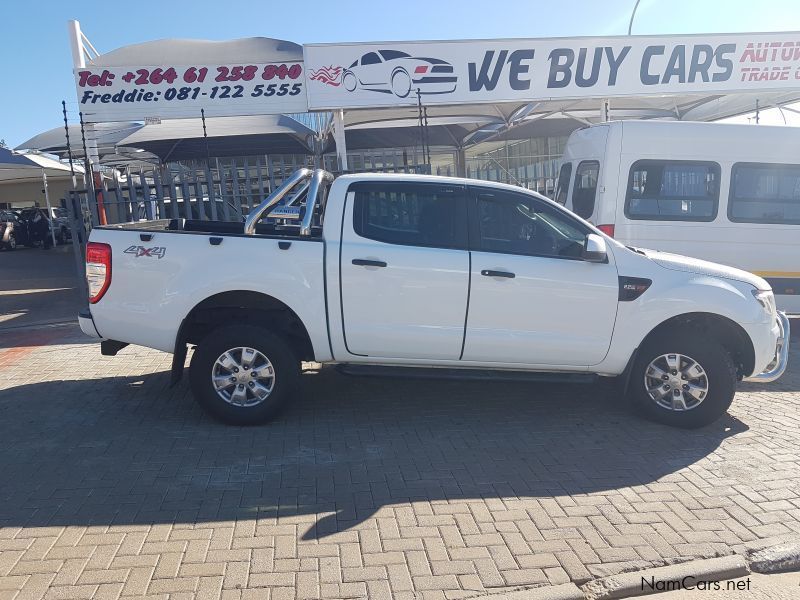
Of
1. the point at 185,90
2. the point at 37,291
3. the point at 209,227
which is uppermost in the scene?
the point at 185,90

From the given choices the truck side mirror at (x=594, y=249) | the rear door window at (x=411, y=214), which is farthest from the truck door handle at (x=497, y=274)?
the truck side mirror at (x=594, y=249)

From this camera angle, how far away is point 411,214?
5199 millimetres

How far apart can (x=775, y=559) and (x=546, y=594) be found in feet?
4.22

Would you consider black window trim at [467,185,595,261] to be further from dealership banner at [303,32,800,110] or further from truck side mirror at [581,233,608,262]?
dealership banner at [303,32,800,110]

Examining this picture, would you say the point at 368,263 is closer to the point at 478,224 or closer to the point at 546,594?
the point at 478,224

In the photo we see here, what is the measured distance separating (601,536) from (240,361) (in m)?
2.87

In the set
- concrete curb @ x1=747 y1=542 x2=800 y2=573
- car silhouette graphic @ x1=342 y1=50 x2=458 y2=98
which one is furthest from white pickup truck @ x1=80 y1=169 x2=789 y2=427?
car silhouette graphic @ x1=342 y1=50 x2=458 y2=98

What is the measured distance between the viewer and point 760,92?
10.8m

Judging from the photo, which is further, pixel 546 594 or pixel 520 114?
pixel 520 114

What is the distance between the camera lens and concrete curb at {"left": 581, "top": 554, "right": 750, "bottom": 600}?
3188 mm

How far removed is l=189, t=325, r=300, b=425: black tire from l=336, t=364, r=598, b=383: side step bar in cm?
45

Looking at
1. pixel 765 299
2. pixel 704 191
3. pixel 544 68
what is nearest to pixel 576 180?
pixel 704 191

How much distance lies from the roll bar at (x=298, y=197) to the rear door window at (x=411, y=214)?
0.38 meters

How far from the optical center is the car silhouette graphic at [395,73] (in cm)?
995
